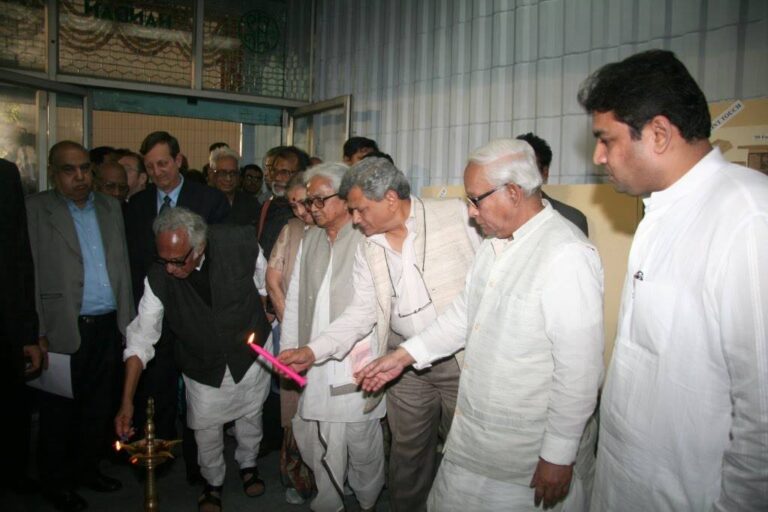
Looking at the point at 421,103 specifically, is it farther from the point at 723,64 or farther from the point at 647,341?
the point at 647,341

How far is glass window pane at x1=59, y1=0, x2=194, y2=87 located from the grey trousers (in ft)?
17.0

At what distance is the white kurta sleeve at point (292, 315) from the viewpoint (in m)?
3.22

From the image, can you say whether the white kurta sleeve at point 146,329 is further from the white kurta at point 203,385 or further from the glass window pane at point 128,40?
the glass window pane at point 128,40

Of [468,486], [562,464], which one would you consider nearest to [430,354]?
[468,486]

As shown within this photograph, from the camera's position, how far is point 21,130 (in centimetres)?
539

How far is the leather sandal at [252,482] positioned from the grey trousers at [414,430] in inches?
40.9

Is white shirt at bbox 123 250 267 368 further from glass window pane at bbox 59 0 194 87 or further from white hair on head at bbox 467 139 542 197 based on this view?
glass window pane at bbox 59 0 194 87

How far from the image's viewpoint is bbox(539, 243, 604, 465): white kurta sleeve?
1.77 m

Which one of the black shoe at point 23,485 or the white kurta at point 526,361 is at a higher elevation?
the white kurta at point 526,361

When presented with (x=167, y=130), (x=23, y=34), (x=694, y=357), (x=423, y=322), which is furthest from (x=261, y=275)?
(x=167, y=130)

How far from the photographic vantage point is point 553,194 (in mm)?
3869

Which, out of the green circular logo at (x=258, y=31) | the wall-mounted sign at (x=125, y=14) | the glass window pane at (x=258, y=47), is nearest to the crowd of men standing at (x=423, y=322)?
the wall-mounted sign at (x=125, y=14)

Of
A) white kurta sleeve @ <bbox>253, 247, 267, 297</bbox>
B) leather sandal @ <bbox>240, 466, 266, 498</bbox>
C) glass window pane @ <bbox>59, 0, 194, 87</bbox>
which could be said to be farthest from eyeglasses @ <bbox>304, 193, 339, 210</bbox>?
glass window pane @ <bbox>59, 0, 194, 87</bbox>

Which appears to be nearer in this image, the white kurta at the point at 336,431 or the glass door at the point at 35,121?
the white kurta at the point at 336,431
